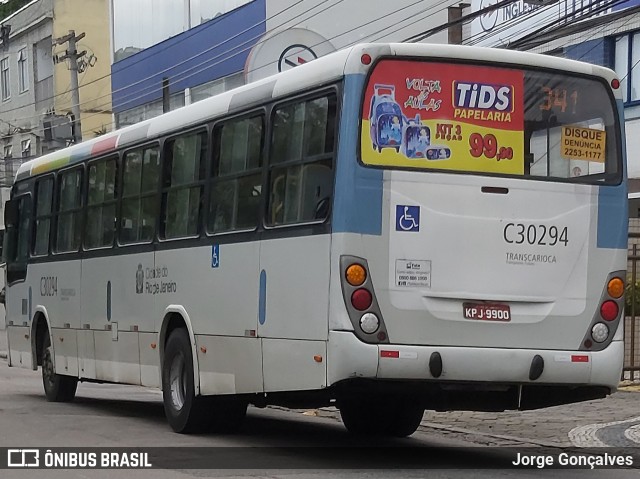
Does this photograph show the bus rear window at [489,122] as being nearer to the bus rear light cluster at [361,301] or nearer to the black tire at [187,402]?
the bus rear light cluster at [361,301]

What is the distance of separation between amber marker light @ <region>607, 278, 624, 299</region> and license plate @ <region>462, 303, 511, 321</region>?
1001mm

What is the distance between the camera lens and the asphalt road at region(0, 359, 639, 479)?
10.1 m

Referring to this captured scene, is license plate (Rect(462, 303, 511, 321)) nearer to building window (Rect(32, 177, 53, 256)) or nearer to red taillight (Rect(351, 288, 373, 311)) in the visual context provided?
red taillight (Rect(351, 288, 373, 311))

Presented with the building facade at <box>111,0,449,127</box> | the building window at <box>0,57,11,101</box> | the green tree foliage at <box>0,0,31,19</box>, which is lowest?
the building facade at <box>111,0,449,127</box>

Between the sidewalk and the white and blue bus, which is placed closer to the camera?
the white and blue bus

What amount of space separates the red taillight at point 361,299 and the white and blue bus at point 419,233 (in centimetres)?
1

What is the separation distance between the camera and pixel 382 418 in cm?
1308

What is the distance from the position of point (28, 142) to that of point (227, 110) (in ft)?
132

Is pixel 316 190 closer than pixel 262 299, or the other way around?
pixel 316 190

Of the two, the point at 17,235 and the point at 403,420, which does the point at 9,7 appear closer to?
the point at 17,235

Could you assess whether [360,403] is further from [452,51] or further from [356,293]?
[452,51]

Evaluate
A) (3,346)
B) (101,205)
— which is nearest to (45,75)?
(3,346)

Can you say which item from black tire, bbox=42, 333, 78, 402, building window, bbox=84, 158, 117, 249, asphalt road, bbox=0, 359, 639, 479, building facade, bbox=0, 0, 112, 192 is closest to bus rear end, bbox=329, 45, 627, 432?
asphalt road, bbox=0, 359, 639, 479

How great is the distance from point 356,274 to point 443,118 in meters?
1.43
